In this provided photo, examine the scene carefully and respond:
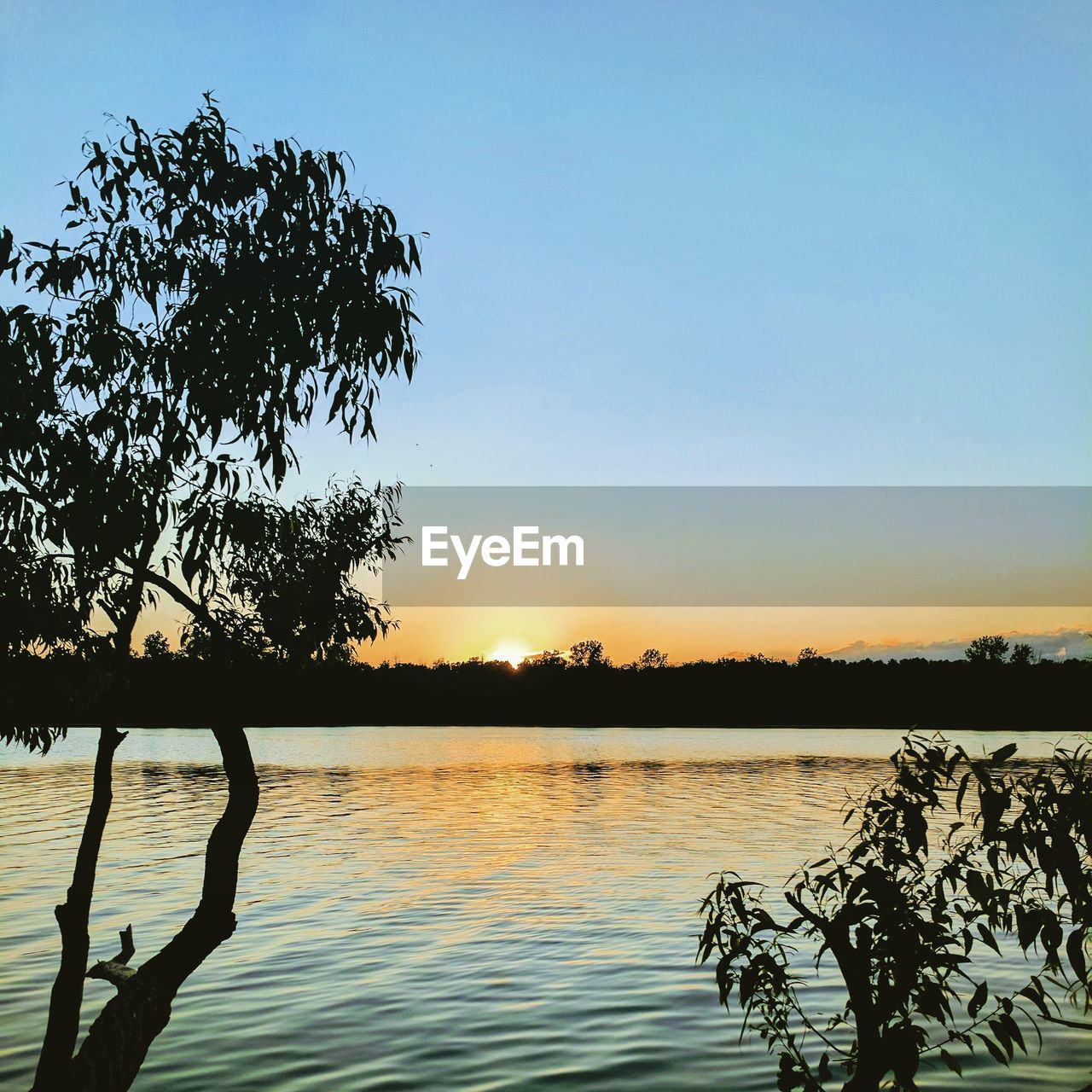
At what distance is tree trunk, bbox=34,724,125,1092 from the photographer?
25.9ft

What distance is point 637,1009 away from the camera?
13.6 meters

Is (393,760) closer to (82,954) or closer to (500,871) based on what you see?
(500,871)

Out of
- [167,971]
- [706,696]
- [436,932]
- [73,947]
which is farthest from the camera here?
[706,696]

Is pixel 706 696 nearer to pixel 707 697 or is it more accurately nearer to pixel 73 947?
pixel 707 697

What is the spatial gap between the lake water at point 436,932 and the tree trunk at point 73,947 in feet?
10.2

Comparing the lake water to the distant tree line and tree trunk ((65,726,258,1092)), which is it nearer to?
tree trunk ((65,726,258,1092))

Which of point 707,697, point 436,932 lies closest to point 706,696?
point 707,697

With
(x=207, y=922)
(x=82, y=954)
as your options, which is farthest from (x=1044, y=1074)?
(x=82, y=954)

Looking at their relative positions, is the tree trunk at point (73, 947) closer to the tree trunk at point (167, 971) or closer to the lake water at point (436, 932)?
the tree trunk at point (167, 971)

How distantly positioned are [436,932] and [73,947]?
11522 millimetres

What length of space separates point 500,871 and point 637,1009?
45.5 ft

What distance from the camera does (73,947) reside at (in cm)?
827

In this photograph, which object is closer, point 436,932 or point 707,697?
point 436,932

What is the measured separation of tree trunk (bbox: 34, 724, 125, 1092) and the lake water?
312 centimetres
